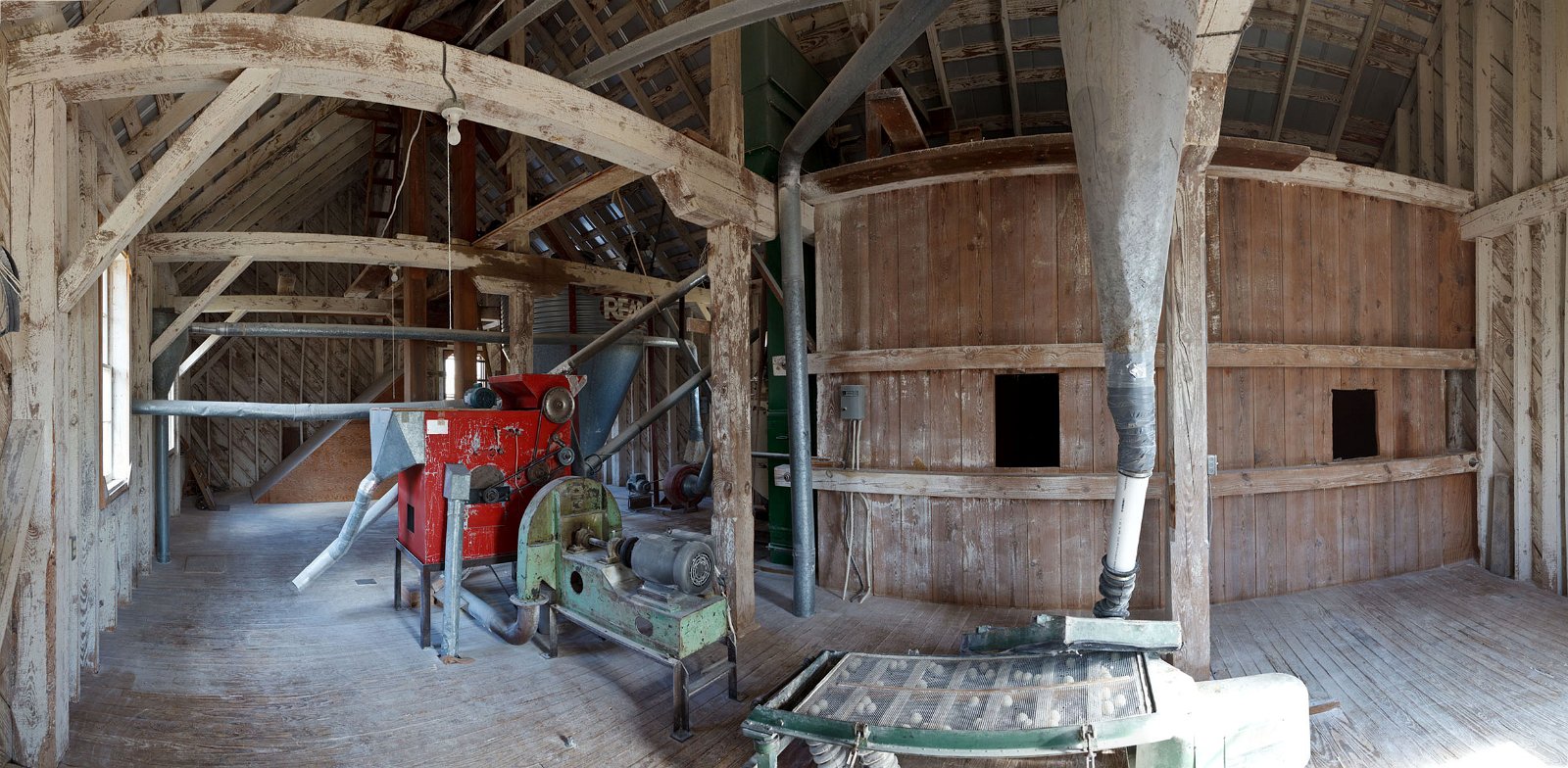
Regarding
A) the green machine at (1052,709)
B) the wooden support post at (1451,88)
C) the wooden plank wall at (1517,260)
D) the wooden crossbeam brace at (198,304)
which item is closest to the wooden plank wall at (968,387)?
the green machine at (1052,709)

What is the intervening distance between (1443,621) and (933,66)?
240 inches

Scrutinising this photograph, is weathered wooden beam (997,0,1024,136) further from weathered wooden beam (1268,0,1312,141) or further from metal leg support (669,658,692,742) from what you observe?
metal leg support (669,658,692,742)

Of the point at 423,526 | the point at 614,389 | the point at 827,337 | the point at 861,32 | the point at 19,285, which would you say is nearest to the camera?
the point at 19,285

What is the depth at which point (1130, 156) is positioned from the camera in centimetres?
253

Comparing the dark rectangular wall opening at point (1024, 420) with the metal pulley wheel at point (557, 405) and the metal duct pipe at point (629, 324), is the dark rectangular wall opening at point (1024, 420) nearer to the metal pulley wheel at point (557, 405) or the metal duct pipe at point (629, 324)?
the metal duct pipe at point (629, 324)

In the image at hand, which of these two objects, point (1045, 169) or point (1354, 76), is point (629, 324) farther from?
point (1354, 76)

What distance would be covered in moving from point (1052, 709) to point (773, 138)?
15.9ft

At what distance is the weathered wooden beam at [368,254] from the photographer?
5.70 m

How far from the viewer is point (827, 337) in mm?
5273

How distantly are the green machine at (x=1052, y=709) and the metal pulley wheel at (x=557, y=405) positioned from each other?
2.63m

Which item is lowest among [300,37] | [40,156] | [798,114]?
[40,156]

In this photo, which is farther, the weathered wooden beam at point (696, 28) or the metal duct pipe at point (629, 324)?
the metal duct pipe at point (629, 324)

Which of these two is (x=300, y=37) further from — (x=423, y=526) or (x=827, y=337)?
(x=827, y=337)

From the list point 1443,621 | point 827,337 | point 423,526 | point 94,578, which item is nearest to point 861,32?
point 827,337
